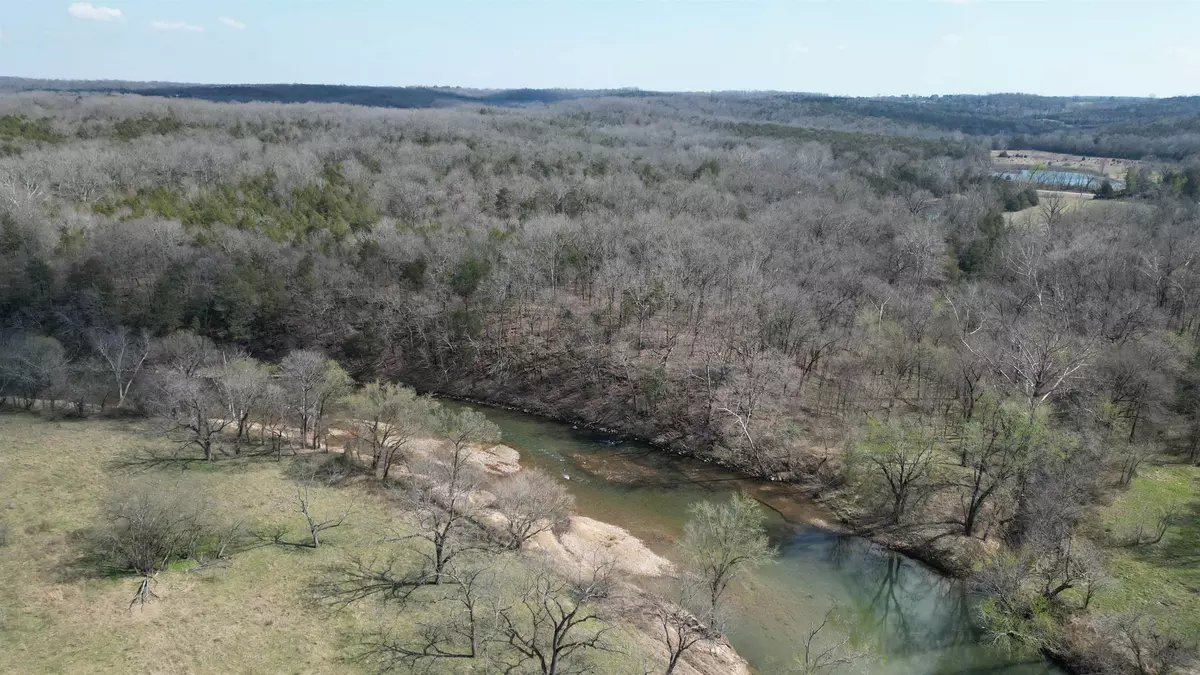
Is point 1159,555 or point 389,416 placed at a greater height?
point 389,416

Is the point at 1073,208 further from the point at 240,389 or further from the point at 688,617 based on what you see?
the point at 240,389

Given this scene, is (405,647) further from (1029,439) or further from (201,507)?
(1029,439)

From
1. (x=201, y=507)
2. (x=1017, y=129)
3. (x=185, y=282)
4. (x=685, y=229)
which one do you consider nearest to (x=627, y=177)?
(x=685, y=229)

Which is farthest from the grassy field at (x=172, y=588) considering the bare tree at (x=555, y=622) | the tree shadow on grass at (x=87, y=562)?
the bare tree at (x=555, y=622)

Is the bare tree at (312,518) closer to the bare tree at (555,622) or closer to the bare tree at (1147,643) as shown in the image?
the bare tree at (555,622)

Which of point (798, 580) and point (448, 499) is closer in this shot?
point (798, 580)

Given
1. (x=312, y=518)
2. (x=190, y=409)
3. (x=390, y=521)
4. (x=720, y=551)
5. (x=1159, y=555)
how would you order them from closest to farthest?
(x=720, y=551)
(x=1159, y=555)
(x=312, y=518)
(x=390, y=521)
(x=190, y=409)

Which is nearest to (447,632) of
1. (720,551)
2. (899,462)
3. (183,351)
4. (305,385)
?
(720,551)
